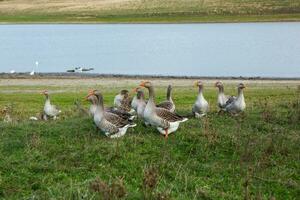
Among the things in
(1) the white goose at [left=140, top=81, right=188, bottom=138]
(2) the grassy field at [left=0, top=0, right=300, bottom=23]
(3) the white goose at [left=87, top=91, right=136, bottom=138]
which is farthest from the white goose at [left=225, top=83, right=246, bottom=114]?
(2) the grassy field at [left=0, top=0, right=300, bottom=23]

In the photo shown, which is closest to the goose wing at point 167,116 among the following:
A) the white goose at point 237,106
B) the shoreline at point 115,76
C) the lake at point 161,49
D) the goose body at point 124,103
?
the goose body at point 124,103

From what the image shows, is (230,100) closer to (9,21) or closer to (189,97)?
(189,97)

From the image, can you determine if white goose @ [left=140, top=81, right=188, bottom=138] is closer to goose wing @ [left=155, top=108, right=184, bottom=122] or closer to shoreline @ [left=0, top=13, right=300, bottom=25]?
goose wing @ [left=155, top=108, right=184, bottom=122]

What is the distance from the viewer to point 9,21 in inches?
5792

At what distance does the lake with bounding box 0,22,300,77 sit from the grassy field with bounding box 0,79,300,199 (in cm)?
4181

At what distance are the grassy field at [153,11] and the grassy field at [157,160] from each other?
10851 cm

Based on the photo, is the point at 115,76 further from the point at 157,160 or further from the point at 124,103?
the point at 157,160

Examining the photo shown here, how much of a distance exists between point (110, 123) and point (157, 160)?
2.00m

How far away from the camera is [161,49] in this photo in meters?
84.4

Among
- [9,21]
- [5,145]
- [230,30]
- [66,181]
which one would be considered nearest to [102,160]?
[66,181]

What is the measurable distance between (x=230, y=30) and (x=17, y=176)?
100 m

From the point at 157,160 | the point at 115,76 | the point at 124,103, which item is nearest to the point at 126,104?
the point at 124,103

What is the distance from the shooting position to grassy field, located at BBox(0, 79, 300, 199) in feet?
37.8

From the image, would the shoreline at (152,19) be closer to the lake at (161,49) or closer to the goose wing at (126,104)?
the lake at (161,49)
